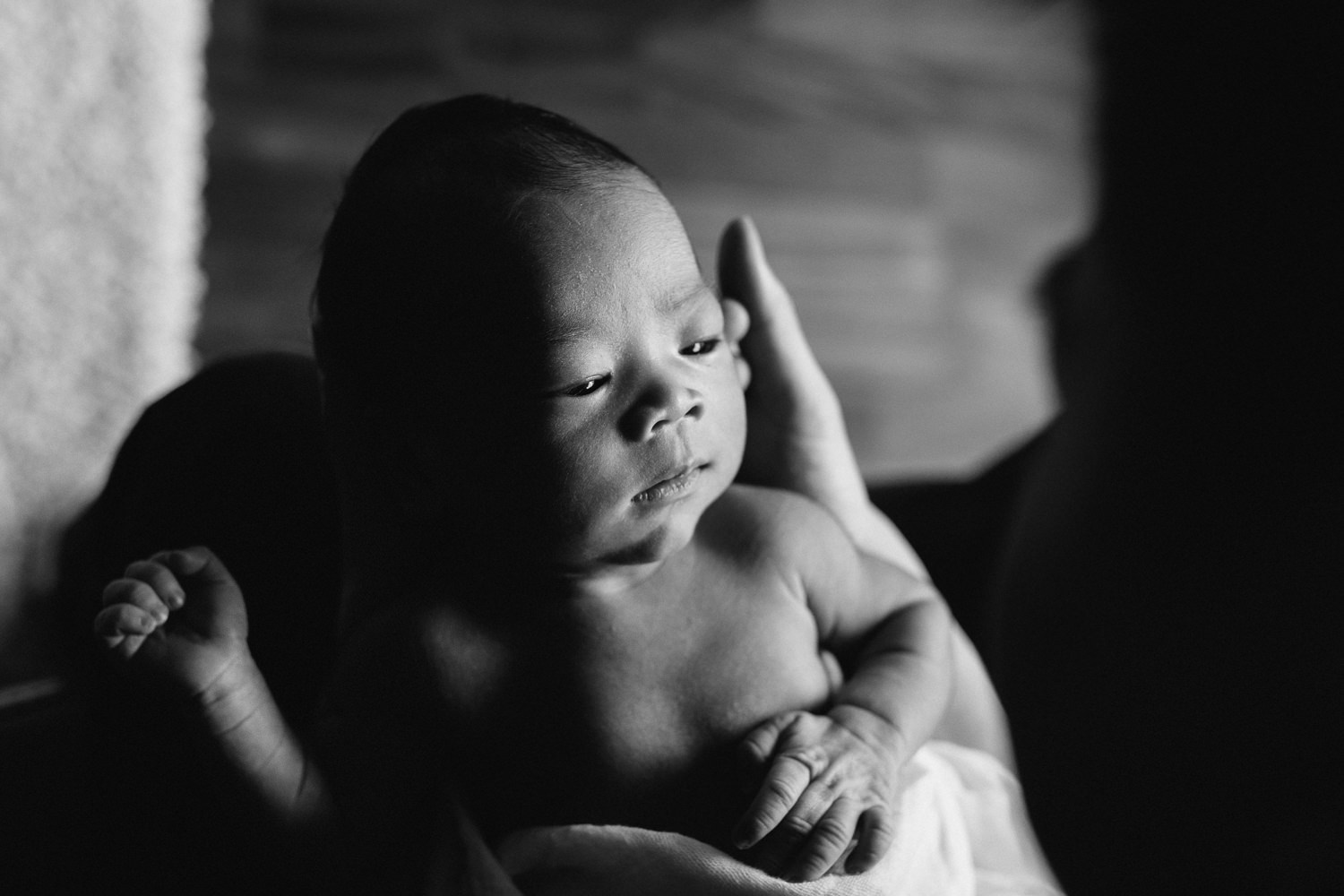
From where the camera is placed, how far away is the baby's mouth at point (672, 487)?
1.97ft

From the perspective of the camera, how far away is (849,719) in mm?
633

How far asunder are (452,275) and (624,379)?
0.33ft

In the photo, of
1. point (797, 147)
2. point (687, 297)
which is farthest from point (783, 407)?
point (797, 147)

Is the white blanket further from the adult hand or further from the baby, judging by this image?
the adult hand

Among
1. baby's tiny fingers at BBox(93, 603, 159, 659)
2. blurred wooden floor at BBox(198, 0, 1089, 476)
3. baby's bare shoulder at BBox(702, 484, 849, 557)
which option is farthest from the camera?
blurred wooden floor at BBox(198, 0, 1089, 476)

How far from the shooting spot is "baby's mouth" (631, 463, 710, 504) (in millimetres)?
600

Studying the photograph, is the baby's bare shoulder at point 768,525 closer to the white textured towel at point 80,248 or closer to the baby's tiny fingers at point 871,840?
the baby's tiny fingers at point 871,840

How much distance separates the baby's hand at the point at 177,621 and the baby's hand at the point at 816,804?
0.88 feet

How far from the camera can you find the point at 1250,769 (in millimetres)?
406

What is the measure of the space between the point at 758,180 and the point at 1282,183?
5.18 feet

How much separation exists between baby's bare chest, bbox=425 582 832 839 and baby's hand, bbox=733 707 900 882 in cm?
3

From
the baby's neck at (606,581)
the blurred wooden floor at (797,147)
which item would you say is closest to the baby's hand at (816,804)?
the baby's neck at (606,581)

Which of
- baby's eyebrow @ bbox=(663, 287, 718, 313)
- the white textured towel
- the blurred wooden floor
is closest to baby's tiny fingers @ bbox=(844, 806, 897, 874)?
baby's eyebrow @ bbox=(663, 287, 718, 313)

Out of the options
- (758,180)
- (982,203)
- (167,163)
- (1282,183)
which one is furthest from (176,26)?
(1282,183)
